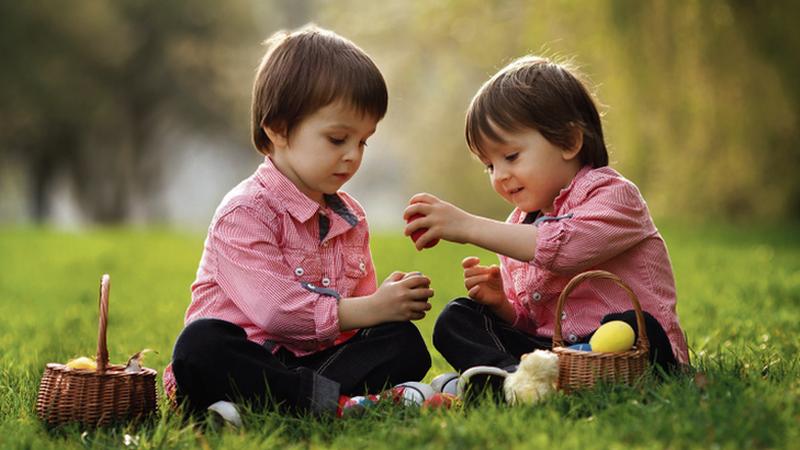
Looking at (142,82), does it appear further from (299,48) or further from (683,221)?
(299,48)

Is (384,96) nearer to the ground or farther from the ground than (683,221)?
farther from the ground

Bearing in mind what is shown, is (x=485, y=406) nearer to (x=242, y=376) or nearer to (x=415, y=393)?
(x=415, y=393)

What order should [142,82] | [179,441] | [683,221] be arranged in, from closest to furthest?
[179,441] < [683,221] < [142,82]

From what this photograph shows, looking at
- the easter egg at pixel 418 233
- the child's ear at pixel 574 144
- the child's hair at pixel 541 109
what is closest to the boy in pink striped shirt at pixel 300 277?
the easter egg at pixel 418 233

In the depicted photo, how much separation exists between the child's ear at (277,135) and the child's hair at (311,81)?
0.04 feet

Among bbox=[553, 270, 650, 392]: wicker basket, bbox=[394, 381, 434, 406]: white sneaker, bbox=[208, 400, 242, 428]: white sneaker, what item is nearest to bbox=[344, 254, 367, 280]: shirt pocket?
bbox=[394, 381, 434, 406]: white sneaker

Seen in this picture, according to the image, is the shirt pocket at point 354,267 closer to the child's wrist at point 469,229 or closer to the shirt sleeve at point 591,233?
the child's wrist at point 469,229

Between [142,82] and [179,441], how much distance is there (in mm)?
20397

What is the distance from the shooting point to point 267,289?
9.46 feet

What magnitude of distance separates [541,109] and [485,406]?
103cm

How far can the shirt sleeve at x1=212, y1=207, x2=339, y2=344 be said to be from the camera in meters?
2.88

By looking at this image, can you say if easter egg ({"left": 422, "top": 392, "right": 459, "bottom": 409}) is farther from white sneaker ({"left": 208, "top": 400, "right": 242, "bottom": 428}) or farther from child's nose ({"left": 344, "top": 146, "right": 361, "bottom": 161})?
child's nose ({"left": 344, "top": 146, "right": 361, "bottom": 161})

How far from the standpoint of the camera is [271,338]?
9.87 feet

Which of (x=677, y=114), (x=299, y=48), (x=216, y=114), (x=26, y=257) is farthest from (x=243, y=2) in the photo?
(x=299, y=48)
